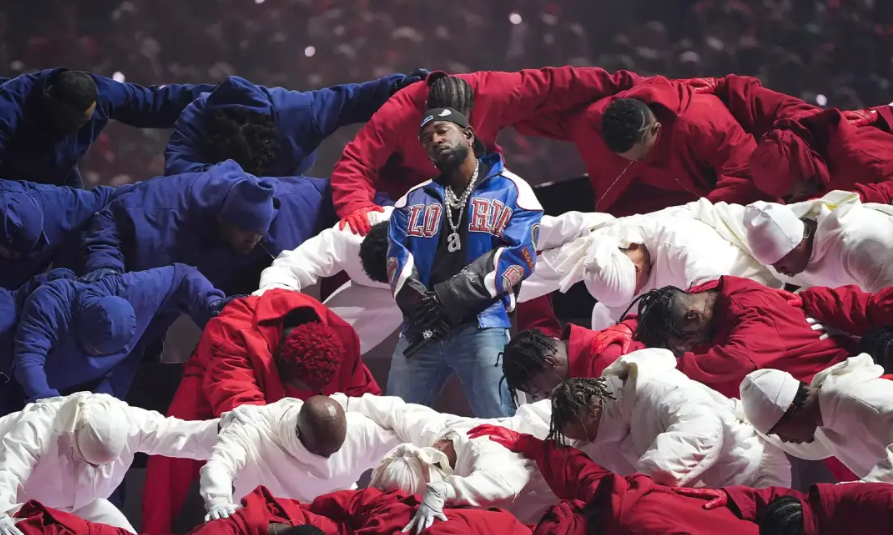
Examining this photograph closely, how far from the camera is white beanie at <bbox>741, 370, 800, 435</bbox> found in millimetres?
3383

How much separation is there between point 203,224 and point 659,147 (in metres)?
1.65

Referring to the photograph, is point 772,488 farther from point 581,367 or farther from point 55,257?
point 55,257

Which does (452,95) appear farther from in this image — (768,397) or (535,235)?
(768,397)

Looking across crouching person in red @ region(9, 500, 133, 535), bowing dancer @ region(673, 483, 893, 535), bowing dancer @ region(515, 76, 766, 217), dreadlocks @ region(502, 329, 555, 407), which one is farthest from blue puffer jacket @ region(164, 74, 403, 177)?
bowing dancer @ region(673, 483, 893, 535)

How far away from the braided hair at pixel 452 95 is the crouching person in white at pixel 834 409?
69.7 inches

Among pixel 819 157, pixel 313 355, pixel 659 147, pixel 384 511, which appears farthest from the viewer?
pixel 659 147

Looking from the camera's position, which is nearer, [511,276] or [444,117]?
[511,276]

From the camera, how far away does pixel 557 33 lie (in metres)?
6.43

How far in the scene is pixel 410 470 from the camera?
143 inches

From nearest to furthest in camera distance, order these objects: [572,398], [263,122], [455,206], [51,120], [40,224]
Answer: [572,398]
[455,206]
[40,224]
[51,120]
[263,122]

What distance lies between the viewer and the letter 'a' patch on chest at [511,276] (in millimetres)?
4258

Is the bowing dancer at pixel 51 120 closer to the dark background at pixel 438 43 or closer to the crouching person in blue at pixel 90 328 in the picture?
the crouching person in blue at pixel 90 328

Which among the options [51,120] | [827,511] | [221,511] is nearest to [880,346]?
[827,511]

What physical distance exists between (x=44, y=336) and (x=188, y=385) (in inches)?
18.7
